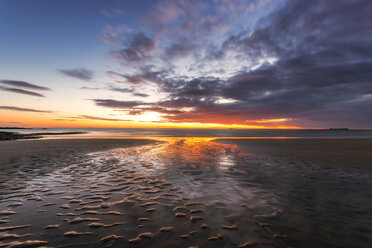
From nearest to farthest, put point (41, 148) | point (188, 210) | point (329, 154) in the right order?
point (188, 210), point (329, 154), point (41, 148)

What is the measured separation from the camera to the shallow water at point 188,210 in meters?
4.37

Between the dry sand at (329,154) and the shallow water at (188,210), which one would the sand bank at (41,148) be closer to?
the shallow water at (188,210)

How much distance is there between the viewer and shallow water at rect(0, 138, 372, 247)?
4367mm

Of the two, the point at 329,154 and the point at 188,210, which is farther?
the point at 329,154

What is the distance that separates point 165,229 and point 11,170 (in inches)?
516

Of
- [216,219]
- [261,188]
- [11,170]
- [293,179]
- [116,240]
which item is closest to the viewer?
[116,240]

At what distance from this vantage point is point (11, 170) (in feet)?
37.3

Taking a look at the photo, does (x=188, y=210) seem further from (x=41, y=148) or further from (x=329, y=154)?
(x=41, y=148)

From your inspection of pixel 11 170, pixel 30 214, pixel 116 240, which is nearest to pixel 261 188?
pixel 116 240

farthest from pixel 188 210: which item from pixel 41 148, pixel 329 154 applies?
pixel 41 148

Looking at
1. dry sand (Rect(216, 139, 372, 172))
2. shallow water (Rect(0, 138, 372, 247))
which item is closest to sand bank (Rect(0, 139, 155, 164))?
shallow water (Rect(0, 138, 372, 247))

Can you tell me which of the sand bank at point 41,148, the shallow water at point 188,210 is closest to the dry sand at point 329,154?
the shallow water at point 188,210

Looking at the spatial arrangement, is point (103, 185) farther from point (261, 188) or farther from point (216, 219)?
point (261, 188)

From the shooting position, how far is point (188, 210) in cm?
599
